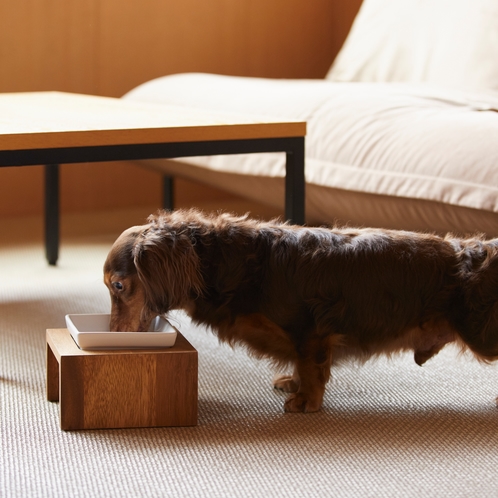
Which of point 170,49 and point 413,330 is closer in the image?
point 413,330

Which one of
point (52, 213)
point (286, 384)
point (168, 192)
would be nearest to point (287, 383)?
point (286, 384)

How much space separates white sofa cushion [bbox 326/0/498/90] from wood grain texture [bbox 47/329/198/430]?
1.80 metres

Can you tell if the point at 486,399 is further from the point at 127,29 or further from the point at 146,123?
the point at 127,29

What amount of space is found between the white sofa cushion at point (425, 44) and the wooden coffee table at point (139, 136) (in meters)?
1.14

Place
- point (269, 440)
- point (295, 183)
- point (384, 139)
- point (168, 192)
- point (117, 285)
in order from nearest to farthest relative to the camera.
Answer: point (269, 440)
point (117, 285)
point (295, 183)
point (384, 139)
point (168, 192)

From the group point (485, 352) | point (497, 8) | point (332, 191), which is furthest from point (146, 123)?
point (497, 8)

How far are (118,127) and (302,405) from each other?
72 centimetres

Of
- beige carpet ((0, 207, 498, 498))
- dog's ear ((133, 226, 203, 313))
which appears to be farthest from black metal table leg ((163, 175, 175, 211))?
dog's ear ((133, 226, 203, 313))

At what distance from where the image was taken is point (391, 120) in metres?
2.44

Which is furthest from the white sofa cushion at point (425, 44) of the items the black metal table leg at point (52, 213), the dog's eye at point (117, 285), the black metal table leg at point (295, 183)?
the dog's eye at point (117, 285)

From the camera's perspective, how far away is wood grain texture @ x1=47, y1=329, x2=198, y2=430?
5.12ft

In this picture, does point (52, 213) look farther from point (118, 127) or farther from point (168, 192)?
point (118, 127)

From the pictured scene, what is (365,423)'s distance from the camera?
165 centimetres

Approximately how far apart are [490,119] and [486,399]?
0.78 meters
